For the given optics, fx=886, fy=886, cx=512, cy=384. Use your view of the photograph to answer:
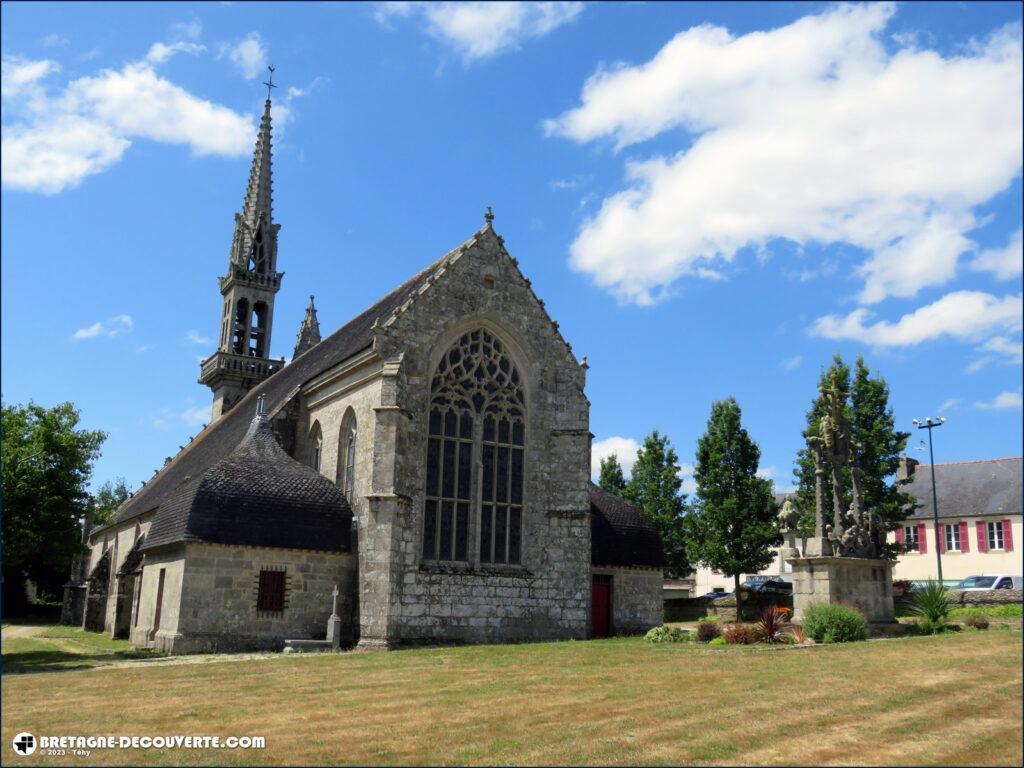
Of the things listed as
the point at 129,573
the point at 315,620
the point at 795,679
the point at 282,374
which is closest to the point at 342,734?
the point at 795,679

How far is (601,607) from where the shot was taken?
29141 millimetres

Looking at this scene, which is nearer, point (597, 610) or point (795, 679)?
point (795, 679)

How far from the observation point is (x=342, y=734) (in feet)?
33.0

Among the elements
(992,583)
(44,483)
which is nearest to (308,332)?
(44,483)

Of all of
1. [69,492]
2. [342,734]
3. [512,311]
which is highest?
[512,311]

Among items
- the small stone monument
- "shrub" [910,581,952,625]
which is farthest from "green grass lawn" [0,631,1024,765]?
the small stone monument

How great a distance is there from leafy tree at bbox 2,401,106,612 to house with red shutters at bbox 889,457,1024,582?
135ft

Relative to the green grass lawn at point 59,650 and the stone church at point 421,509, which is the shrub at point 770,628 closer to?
the stone church at point 421,509

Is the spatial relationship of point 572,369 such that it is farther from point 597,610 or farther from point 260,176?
Answer: point 260,176

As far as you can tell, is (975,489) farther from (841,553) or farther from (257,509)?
(257,509)

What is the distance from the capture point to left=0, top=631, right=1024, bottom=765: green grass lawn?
8914 mm

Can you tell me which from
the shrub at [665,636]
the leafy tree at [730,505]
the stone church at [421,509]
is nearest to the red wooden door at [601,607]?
the stone church at [421,509]

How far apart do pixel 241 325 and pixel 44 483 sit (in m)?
24.5

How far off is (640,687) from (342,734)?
197 inches
